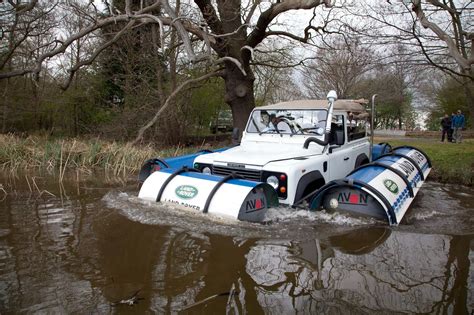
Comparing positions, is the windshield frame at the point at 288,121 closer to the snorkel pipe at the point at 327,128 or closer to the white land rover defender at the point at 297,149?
the white land rover defender at the point at 297,149

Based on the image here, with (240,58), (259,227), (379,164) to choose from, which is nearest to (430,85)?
(240,58)

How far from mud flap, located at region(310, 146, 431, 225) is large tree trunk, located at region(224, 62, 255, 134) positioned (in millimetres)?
7094

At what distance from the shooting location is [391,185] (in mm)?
6172

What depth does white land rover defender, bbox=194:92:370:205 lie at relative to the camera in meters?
6.19

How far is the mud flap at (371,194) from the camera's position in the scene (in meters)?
5.73

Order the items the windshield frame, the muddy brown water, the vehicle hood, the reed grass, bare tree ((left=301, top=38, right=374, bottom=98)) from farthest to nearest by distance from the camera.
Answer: bare tree ((left=301, top=38, right=374, bottom=98)) → the reed grass → the windshield frame → the vehicle hood → the muddy brown water

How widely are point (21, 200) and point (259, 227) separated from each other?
195 inches

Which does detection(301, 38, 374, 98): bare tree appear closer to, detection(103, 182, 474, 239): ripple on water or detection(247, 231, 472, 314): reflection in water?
detection(103, 182, 474, 239): ripple on water

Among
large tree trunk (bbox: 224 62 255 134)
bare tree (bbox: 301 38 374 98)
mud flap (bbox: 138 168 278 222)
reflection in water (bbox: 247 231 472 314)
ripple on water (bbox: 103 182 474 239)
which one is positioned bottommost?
reflection in water (bbox: 247 231 472 314)

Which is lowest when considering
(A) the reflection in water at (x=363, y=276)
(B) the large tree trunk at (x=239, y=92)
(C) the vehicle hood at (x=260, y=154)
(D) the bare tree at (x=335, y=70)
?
(A) the reflection in water at (x=363, y=276)

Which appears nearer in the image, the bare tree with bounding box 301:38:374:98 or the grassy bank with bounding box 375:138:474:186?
the grassy bank with bounding box 375:138:474:186

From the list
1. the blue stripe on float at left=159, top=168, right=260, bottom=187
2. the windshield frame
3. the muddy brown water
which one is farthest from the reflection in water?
the windshield frame

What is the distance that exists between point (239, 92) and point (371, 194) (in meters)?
8.27

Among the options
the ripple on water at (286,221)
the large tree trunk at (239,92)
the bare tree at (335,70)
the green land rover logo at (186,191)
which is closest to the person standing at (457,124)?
the bare tree at (335,70)
